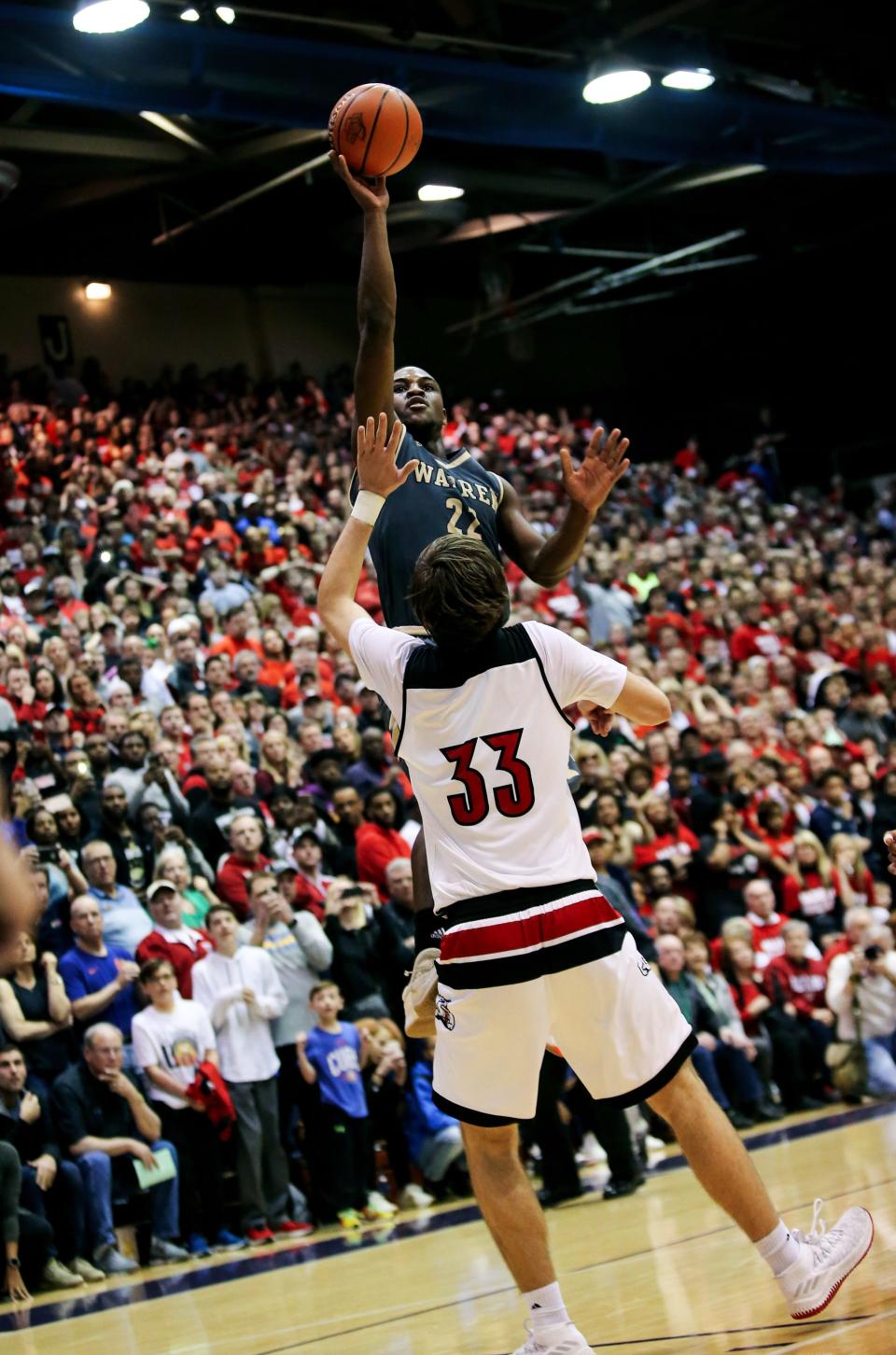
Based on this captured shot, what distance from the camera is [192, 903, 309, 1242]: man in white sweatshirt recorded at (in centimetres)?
895

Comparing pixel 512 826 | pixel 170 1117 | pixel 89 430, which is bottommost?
pixel 170 1117

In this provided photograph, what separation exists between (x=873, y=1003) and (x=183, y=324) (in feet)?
57.4

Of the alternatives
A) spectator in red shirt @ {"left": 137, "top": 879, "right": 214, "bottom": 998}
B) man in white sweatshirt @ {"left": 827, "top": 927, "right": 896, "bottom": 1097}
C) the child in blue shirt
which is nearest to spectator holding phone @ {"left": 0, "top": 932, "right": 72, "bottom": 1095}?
spectator in red shirt @ {"left": 137, "top": 879, "right": 214, "bottom": 998}

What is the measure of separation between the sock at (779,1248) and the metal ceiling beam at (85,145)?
54.5 ft

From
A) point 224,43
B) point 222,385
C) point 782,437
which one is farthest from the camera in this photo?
point 782,437

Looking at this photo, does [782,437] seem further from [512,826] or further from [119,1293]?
[512,826]

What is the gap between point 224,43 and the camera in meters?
13.8

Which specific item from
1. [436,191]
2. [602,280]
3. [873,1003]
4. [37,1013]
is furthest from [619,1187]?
[602,280]

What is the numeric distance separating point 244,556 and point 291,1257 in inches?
354

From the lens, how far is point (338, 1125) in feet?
30.3

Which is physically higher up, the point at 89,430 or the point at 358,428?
the point at 89,430

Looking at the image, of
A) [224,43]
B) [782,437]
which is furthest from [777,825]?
[782,437]

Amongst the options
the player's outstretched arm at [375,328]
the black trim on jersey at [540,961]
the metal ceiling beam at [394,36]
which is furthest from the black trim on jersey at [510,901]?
the metal ceiling beam at [394,36]

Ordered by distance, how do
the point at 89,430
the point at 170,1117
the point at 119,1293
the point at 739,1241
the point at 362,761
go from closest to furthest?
the point at 739,1241 → the point at 119,1293 → the point at 170,1117 → the point at 362,761 → the point at 89,430
